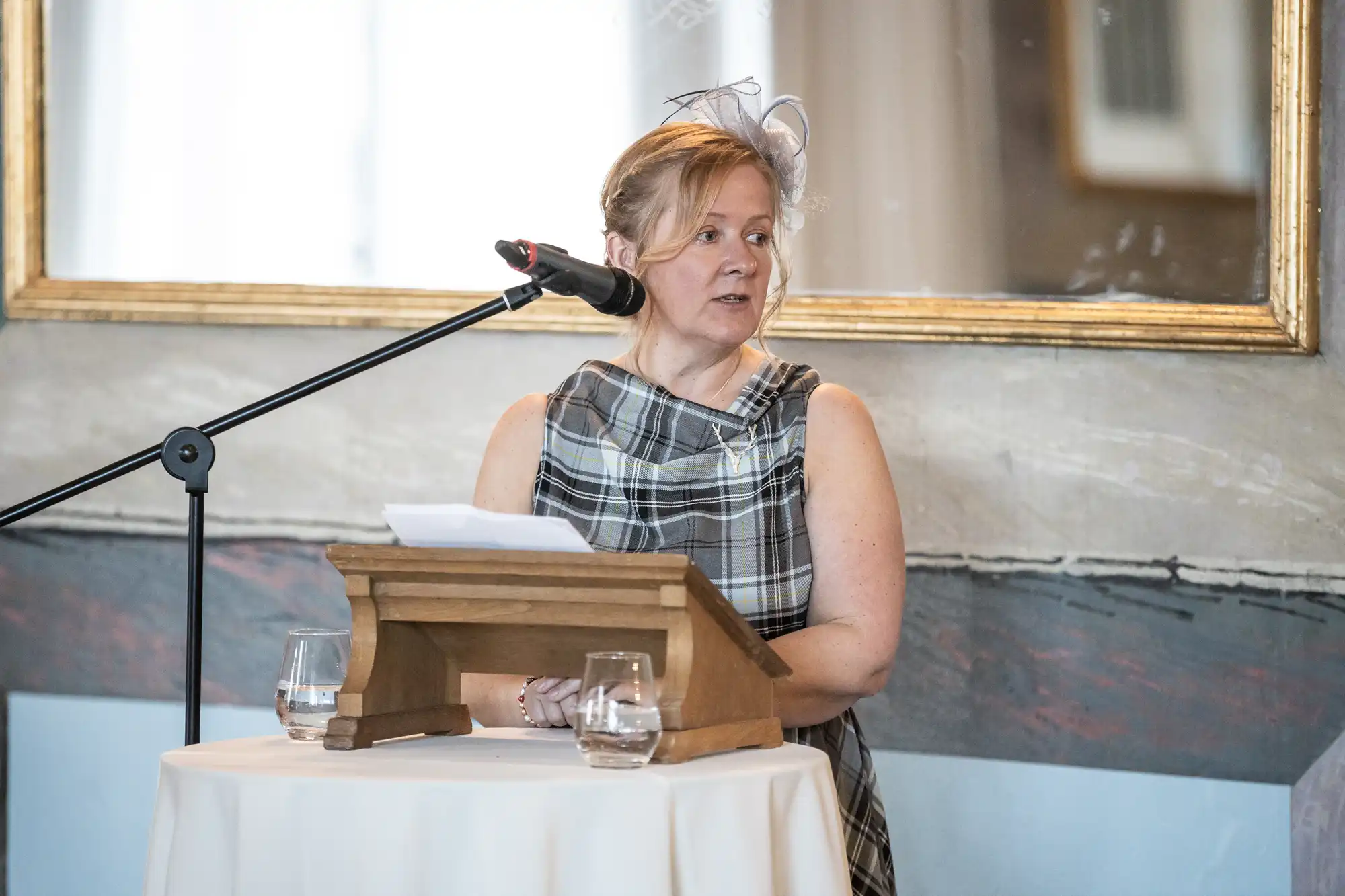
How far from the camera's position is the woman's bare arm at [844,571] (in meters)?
2.09

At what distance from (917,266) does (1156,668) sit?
3.03 ft

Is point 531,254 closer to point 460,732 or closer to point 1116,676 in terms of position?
point 460,732

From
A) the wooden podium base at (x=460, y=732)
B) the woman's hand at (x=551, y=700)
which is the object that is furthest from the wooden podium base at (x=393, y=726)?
the woman's hand at (x=551, y=700)

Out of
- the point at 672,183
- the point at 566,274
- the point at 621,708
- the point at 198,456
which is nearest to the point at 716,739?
the point at 621,708

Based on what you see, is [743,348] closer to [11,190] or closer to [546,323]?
[546,323]

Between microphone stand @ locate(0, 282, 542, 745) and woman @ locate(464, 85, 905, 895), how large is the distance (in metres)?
0.37

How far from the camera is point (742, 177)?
237cm

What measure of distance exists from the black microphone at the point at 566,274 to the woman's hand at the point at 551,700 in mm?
481

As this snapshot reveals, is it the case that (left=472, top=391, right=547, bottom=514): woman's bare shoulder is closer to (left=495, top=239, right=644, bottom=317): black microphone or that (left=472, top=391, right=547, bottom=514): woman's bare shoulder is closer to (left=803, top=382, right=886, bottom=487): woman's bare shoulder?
(left=803, top=382, right=886, bottom=487): woman's bare shoulder

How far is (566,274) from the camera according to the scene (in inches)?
72.2

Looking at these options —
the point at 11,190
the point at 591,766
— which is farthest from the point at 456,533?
the point at 11,190

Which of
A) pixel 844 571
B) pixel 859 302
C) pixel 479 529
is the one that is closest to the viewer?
pixel 479 529

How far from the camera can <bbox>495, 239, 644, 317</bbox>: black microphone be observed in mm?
1825

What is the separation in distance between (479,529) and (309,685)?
1.34 ft
